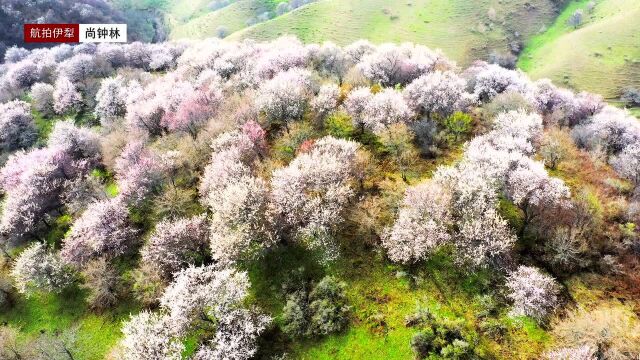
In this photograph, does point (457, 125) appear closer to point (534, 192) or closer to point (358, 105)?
point (358, 105)

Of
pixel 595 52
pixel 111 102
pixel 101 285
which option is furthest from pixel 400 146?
pixel 595 52

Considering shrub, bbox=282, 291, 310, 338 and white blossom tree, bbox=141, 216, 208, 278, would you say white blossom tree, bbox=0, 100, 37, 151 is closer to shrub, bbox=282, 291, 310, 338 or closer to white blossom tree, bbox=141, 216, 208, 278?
white blossom tree, bbox=141, 216, 208, 278

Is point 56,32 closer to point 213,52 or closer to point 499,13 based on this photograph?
point 213,52

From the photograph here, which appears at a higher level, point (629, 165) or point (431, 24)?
point (431, 24)

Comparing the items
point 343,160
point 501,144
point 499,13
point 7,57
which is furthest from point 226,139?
point 499,13

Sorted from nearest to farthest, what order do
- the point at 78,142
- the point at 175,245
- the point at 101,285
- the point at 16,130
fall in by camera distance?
1. the point at 175,245
2. the point at 101,285
3. the point at 78,142
4. the point at 16,130

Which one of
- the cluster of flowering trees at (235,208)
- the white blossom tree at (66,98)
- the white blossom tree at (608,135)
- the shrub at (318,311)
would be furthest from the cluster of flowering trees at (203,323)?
the white blossom tree at (66,98)
